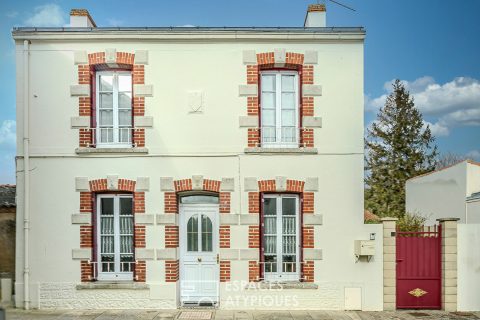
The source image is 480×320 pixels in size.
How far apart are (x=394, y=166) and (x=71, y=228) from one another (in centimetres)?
2493

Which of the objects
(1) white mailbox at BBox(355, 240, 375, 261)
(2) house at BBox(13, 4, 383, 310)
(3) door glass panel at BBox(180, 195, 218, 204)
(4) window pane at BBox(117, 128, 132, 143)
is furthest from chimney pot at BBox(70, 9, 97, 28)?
(1) white mailbox at BBox(355, 240, 375, 261)

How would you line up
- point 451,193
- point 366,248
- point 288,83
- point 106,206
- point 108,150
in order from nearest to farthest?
point 366,248
point 108,150
point 106,206
point 288,83
point 451,193

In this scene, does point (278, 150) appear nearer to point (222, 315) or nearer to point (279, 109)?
point (279, 109)

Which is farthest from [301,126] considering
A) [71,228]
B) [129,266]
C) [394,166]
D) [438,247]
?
[394,166]

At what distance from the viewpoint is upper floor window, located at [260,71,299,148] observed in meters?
10.1

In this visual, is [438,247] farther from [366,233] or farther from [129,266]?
[129,266]

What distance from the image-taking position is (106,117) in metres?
10.2

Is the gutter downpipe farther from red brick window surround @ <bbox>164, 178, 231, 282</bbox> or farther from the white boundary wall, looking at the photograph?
the white boundary wall

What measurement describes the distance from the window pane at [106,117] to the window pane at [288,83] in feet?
14.3

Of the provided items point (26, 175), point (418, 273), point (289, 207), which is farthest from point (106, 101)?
point (418, 273)

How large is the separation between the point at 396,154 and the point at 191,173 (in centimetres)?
2357

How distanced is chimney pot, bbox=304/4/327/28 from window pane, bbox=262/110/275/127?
2542 mm

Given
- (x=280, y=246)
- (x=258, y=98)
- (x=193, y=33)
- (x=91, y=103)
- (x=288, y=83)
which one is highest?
(x=193, y=33)

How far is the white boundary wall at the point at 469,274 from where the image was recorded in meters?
9.76
